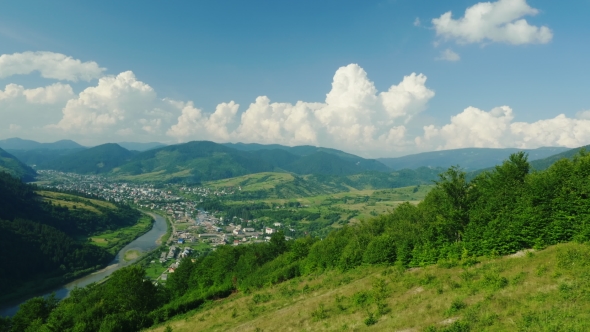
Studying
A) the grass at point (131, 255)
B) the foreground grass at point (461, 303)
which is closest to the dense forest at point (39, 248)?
the grass at point (131, 255)

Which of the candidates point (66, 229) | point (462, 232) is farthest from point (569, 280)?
point (66, 229)

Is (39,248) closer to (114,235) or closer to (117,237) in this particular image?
(117,237)

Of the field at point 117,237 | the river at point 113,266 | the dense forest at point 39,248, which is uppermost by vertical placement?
the dense forest at point 39,248

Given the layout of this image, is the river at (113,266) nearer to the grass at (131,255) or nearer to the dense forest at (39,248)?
the grass at (131,255)

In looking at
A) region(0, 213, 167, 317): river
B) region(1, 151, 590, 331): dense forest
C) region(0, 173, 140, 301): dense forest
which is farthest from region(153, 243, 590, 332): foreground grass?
region(0, 173, 140, 301): dense forest

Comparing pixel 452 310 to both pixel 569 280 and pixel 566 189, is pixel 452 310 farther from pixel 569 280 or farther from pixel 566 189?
pixel 566 189

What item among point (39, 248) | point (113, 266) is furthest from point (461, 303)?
point (39, 248)
